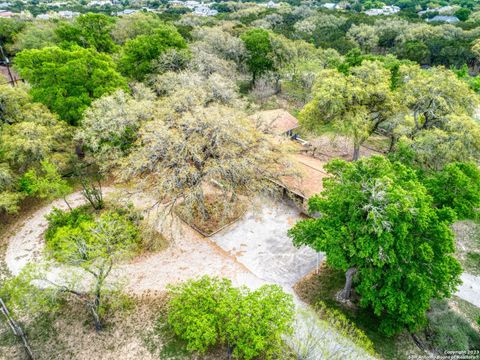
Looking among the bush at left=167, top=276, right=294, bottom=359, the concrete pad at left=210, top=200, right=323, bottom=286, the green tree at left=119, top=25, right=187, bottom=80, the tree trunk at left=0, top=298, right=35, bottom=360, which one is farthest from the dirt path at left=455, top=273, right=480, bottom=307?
the green tree at left=119, top=25, right=187, bottom=80

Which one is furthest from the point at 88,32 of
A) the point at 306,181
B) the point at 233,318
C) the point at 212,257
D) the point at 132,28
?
the point at 233,318

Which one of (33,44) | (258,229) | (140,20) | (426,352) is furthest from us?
(140,20)

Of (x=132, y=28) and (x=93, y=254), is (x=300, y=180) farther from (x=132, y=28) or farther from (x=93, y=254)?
(x=132, y=28)

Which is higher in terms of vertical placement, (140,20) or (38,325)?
(140,20)

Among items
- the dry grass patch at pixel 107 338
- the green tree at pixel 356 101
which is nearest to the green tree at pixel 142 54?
the green tree at pixel 356 101

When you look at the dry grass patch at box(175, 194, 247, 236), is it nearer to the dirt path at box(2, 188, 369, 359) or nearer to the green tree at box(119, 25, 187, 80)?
the dirt path at box(2, 188, 369, 359)

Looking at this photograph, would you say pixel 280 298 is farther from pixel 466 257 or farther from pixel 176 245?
pixel 466 257

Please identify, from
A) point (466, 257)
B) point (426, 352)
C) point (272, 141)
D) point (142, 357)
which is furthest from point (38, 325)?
point (466, 257)
